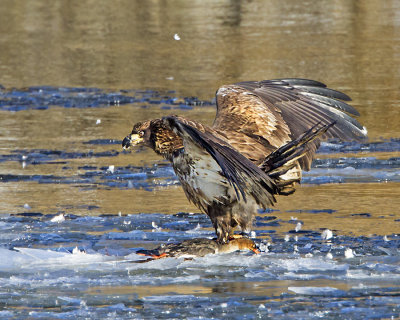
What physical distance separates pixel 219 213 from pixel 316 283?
99cm

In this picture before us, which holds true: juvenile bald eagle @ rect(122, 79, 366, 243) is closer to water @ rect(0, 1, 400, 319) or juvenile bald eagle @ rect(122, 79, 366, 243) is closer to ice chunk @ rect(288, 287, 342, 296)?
water @ rect(0, 1, 400, 319)

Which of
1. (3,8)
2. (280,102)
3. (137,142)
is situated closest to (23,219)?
(137,142)

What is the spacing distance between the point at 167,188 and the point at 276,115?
170cm

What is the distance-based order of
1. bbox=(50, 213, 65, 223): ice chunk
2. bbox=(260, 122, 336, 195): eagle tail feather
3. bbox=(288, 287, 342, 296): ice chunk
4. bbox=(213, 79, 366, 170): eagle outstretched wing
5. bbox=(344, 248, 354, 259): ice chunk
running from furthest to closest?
bbox=(50, 213, 65, 223): ice chunk, bbox=(213, 79, 366, 170): eagle outstretched wing, bbox=(344, 248, 354, 259): ice chunk, bbox=(260, 122, 336, 195): eagle tail feather, bbox=(288, 287, 342, 296): ice chunk

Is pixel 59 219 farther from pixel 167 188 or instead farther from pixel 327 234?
pixel 327 234

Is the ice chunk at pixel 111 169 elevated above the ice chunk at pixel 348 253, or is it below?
below

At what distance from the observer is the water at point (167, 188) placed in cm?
602

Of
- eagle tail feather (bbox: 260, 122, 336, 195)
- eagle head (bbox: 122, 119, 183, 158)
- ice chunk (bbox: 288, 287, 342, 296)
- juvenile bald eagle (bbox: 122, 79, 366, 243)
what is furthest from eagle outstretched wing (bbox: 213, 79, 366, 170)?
ice chunk (bbox: 288, 287, 342, 296)

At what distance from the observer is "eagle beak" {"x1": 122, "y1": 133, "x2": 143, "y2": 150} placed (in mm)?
7074

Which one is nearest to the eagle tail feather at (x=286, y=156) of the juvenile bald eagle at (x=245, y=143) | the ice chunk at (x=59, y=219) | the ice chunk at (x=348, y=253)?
the juvenile bald eagle at (x=245, y=143)

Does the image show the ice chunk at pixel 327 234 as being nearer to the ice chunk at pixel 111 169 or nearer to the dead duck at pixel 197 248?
the dead duck at pixel 197 248

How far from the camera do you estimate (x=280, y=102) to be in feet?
25.9

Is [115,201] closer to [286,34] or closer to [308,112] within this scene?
[308,112]

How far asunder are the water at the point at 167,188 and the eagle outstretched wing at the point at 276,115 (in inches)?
25.3
